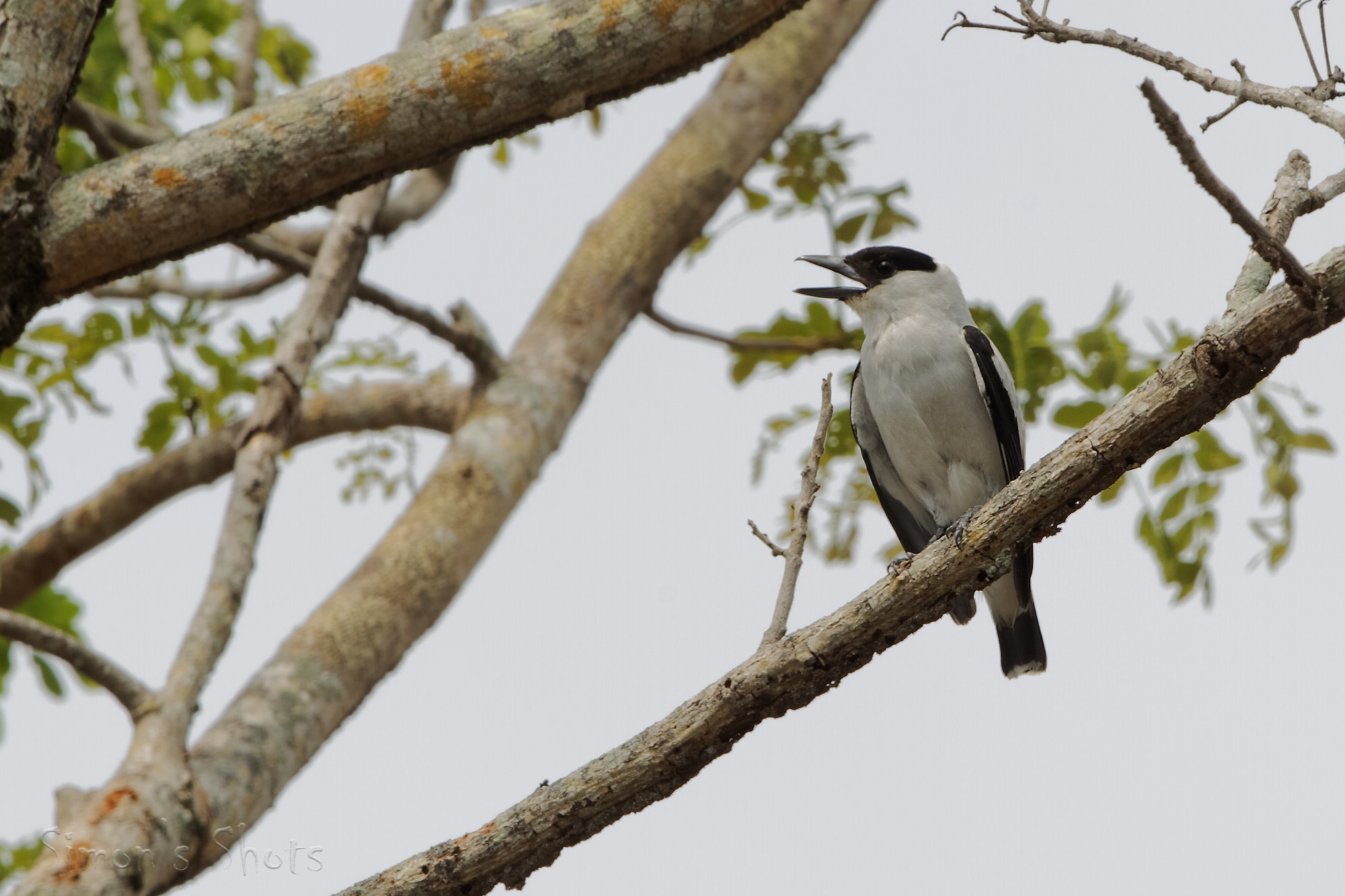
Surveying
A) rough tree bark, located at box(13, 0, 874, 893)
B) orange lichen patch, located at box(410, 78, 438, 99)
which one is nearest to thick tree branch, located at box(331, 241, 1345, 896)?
rough tree bark, located at box(13, 0, 874, 893)

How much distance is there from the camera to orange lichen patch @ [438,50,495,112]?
297cm

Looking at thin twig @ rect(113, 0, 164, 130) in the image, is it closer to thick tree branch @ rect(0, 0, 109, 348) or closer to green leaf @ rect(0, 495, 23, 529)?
green leaf @ rect(0, 495, 23, 529)

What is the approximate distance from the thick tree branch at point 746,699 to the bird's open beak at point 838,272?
8.08ft

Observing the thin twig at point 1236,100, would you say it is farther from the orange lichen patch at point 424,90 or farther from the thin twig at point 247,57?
the thin twig at point 247,57

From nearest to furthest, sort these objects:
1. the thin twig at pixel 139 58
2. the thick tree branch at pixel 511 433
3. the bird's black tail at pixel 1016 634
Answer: the thick tree branch at pixel 511 433, the bird's black tail at pixel 1016 634, the thin twig at pixel 139 58

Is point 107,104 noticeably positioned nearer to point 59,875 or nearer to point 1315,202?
point 59,875

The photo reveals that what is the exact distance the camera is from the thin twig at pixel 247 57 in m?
4.87

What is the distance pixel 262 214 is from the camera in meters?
3.05

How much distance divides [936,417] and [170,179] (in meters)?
2.48

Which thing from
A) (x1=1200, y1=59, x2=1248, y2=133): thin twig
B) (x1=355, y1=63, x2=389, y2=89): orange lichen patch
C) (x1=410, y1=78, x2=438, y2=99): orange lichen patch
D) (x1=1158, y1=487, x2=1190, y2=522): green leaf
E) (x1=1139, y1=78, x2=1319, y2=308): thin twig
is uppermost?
(x1=355, y1=63, x2=389, y2=89): orange lichen patch

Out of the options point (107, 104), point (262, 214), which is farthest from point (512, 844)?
point (107, 104)

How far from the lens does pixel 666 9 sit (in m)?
2.96

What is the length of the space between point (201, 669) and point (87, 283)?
1047mm

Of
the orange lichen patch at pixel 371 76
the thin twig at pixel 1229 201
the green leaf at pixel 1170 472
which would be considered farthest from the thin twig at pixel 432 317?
the thin twig at pixel 1229 201
